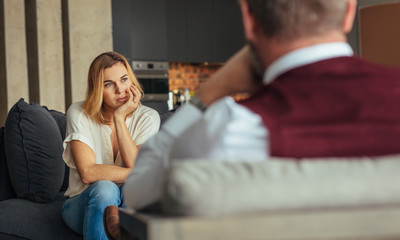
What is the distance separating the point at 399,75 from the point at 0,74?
568cm

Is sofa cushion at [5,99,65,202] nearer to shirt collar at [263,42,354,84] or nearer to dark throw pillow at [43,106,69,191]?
dark throw pillow at [43,106,69,191]

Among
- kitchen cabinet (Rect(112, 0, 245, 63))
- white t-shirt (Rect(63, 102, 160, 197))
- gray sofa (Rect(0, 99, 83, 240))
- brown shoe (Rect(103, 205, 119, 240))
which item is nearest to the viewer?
brown shoe (Rect(103, 205, 119, 240))

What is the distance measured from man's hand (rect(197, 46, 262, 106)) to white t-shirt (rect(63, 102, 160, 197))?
65.3 inches

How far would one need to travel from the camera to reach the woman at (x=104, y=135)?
254 centimetres

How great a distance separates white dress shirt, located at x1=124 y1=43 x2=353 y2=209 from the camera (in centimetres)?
86

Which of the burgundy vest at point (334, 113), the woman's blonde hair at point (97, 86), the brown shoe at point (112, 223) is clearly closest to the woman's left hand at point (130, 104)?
the woman's blonde hair at point (97, 86)

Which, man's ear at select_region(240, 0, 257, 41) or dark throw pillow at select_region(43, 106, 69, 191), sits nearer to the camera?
man's ear at select_region(240, 0, 257, 41)

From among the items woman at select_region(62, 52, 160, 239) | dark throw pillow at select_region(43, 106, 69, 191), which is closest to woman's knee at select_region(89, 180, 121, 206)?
woman at select_region(62, 52, 160, 239)

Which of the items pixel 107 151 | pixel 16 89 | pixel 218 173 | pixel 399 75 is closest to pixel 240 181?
pixel 218 173

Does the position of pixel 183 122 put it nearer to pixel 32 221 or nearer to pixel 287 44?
pixel 287 44

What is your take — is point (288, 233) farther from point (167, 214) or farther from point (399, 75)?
point (399, 75)

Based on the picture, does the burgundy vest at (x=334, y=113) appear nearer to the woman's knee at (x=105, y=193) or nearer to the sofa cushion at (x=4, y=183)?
the woman's knee at (x=105, y=193)

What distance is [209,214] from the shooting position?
0.75m

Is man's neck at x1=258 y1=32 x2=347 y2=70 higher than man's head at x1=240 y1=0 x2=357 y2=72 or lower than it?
lower
